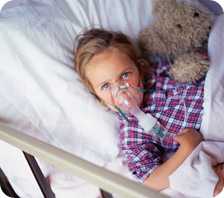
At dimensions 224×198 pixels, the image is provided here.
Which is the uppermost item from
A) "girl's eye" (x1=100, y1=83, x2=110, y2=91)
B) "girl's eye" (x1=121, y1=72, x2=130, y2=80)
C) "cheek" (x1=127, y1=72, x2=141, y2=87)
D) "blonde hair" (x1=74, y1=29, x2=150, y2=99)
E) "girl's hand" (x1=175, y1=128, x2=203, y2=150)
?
"blonde hair" (x1=74, y1=29, x2=150, y2=99)

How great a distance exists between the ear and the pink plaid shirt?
9cm

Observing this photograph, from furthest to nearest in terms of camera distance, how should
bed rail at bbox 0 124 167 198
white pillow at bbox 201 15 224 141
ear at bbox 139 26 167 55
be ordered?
ear at bbox 139 26 167 55
white pillow at bbox 201 15 224 141
bed rail at bbox 0 124 167 198

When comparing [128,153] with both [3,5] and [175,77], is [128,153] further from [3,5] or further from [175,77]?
[3,5]

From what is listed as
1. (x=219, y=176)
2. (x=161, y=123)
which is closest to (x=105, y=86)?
(x=161, y=123)

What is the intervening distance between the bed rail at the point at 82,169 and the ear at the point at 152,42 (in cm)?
48

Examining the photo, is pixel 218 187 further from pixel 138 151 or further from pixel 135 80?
pixel 135 80

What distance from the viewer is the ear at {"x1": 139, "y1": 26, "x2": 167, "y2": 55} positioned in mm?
1143

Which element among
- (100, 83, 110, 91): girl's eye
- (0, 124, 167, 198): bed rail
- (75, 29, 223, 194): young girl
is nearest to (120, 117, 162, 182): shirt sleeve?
(75, 29, 223, 194): young girl

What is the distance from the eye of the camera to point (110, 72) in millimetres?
1062

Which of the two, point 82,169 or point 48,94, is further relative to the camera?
Result: point 48,94

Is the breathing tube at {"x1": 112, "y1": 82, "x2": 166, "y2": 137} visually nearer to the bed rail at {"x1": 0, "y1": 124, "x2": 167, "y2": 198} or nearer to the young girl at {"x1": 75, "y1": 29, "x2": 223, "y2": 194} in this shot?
the young girl at {"x1": 75, "y1": 29, "x2": 223, "y2": 194}

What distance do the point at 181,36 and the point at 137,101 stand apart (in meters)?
0.20

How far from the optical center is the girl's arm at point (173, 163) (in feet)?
3.22

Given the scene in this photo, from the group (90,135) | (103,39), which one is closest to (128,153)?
(90,135)
